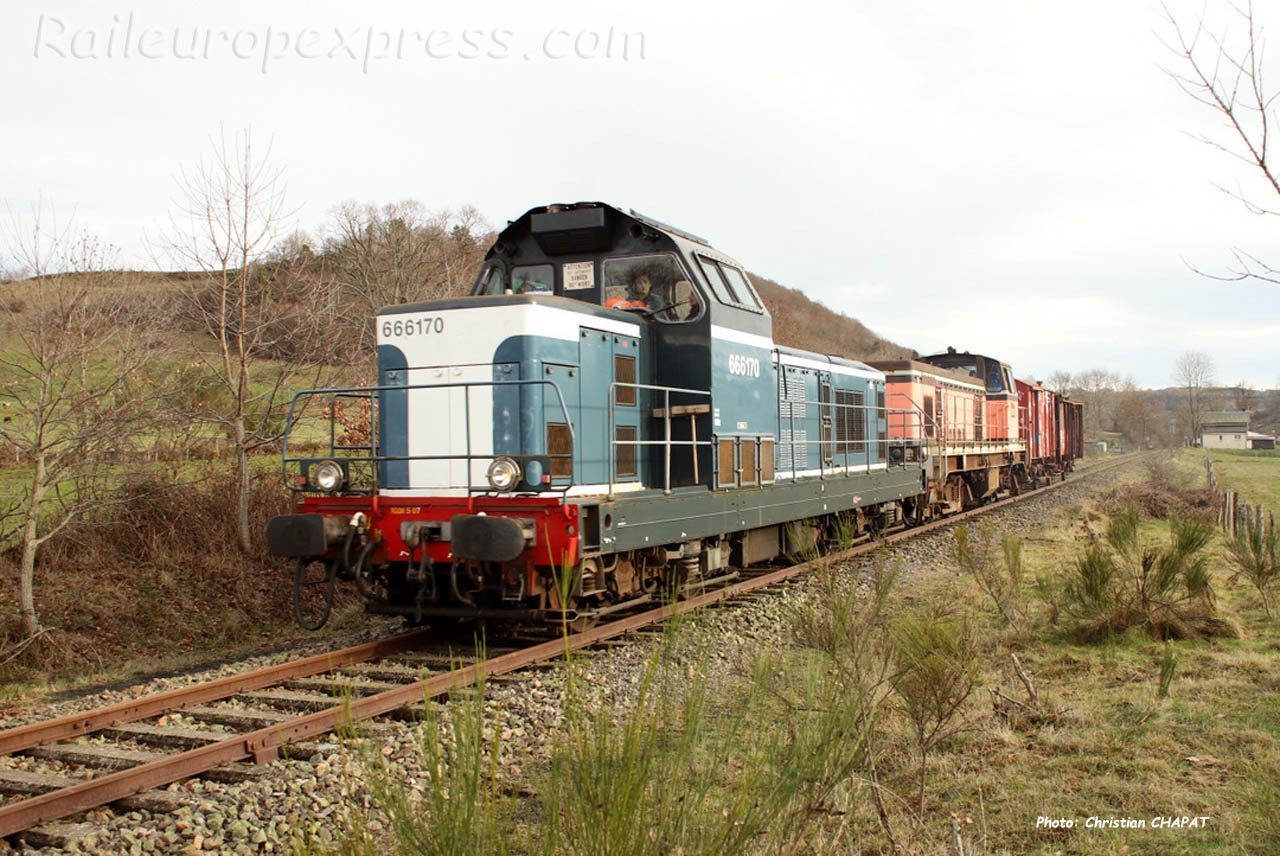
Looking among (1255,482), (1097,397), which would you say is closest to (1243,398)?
(1097,397)

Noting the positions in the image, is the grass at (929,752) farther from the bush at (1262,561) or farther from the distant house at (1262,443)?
the distant house at (1262,443)

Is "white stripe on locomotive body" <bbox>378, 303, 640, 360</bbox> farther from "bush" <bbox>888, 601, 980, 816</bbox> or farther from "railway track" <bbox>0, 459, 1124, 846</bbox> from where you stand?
"bush" <bbox>888, 601, 980, 816</bbox>

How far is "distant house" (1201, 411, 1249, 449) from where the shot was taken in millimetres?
81963

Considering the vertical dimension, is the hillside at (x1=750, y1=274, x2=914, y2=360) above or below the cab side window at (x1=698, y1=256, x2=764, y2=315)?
above

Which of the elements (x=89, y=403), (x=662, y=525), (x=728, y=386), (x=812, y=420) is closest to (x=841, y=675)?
(x=662, y=525)

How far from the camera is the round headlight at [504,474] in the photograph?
22.1ft

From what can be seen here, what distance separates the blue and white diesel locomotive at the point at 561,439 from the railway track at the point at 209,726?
510 mm

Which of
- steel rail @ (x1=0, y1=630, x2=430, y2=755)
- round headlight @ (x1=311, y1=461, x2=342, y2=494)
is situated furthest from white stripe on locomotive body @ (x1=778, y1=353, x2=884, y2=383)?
steel rail @ (x1=0, y1=630, x2=430, y2=755)

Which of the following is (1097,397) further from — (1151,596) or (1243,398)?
(1151,596)

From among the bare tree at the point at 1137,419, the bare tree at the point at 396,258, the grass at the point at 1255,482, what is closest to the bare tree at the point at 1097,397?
the bare tree at the point at 1137,419

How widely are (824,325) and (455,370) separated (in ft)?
313

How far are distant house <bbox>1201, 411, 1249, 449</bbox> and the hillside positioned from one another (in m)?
27.4

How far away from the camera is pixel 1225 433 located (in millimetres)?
84812

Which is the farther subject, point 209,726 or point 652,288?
point 652,288
